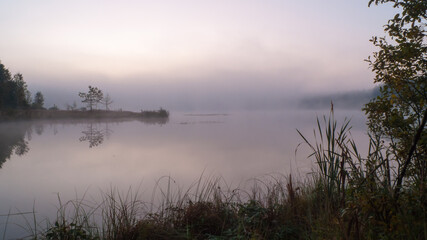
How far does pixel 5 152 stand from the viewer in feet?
36.2

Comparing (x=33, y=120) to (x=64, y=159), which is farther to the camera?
(x=33, y=120)

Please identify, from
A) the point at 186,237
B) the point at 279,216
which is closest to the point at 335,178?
the point at 279,216

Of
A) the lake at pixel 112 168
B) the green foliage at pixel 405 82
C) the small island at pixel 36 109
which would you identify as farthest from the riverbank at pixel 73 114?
the green foliage at pixel 405 82

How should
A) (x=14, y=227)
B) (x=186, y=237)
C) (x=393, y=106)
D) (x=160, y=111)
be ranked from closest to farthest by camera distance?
(x=393, y=106), (x=186, y=237), (x=14, y=227), (x=160, y=111)

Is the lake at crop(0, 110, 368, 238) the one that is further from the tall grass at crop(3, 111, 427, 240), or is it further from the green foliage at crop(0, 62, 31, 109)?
the green foliage at crop(0, 62, 31, 109)

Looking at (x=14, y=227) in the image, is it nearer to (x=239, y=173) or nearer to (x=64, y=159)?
(x=239, y=173)

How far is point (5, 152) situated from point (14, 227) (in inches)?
352

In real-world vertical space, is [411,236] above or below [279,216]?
above

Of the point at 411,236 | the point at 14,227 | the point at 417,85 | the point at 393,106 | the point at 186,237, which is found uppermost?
the point at 417,85

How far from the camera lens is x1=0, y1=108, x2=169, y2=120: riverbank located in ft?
106

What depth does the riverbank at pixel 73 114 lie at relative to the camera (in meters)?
32.2

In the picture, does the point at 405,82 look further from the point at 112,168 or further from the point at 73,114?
the point at 73,114

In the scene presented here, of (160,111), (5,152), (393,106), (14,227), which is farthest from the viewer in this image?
(160,111)

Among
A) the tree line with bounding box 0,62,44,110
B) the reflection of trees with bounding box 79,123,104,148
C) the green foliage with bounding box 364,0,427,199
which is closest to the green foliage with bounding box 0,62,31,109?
the tree line with bounding box 0,62,44,110
